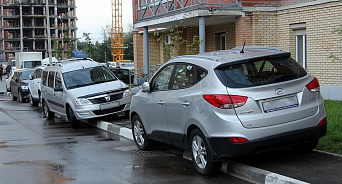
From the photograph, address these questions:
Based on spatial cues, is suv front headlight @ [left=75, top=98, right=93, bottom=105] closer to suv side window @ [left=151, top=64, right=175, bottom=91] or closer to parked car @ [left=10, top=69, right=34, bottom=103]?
suv side window @ [left=151, top=64, right=175, bottom=91]

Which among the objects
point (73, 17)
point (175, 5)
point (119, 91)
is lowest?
point (119, 91)

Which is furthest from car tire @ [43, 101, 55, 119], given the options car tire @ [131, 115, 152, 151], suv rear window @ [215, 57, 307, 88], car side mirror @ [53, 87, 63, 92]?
suv rear window @ [215, 57, 307, 88]

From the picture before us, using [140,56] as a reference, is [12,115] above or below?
below

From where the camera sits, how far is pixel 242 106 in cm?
650

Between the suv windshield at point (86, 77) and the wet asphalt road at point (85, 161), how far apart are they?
1.75 metres

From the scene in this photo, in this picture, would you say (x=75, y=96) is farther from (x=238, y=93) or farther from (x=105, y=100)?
(x=238, y=93)

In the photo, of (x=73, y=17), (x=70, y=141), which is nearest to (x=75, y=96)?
(x=70, y=141)

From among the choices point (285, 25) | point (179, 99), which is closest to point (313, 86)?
point (179, 99)

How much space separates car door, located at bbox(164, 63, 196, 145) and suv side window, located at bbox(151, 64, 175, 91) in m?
0.21

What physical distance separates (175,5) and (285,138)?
531 inches

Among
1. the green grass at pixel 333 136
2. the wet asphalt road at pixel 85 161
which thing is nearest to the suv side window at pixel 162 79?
the wet asphalt road at pixel 85 161

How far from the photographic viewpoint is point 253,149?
6605mm

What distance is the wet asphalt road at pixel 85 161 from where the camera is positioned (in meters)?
7.23

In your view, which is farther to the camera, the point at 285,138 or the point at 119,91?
the point at 119,91
